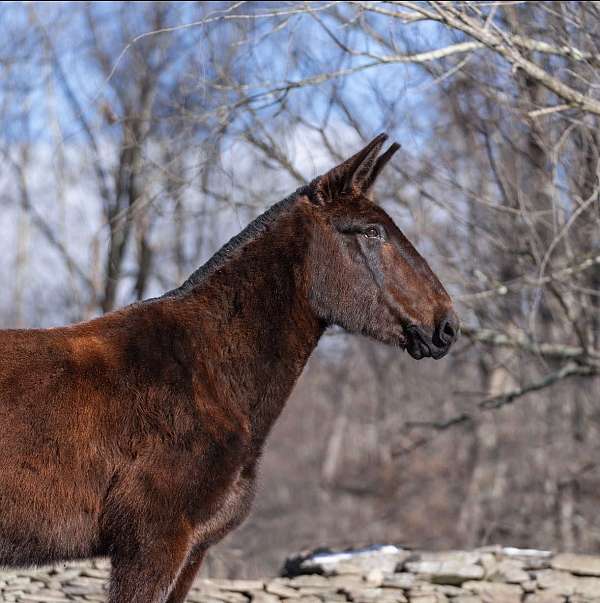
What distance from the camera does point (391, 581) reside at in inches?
273

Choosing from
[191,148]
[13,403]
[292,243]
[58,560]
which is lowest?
[58,560]

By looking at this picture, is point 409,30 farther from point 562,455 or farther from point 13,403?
point 562,455

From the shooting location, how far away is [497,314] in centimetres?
959

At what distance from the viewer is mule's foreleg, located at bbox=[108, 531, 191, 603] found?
12.8 ft

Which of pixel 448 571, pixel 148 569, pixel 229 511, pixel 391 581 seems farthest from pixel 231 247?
pixel 448 571

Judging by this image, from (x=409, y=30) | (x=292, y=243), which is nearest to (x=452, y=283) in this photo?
(x=409, y=30)

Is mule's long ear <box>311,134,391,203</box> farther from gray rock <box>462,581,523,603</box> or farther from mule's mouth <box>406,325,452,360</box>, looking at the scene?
gray rock <box>462,581,523,603</box>

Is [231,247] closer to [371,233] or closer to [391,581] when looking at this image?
[371,233]

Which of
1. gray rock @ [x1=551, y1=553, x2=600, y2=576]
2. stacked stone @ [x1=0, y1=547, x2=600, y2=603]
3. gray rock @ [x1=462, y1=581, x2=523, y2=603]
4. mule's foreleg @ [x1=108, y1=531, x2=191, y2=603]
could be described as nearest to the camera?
mule's foreleg @ [x1=108, y1=531, x2=191, y2=603]

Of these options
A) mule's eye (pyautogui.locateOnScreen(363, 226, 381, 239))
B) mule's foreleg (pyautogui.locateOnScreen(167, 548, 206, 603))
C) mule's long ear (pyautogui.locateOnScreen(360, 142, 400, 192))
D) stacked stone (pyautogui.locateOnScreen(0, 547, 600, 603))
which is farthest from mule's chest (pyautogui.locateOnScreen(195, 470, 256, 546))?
stacked stone (pyautogui.locateOnScreen(0, 547, 600, 603))

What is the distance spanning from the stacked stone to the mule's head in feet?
9.02

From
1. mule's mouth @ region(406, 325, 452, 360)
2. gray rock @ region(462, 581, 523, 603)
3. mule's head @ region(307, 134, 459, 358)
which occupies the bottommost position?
gray rock @ region(462, 581, 523, 603)

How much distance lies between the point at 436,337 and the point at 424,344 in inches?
2.7

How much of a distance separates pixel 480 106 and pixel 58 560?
658cm
